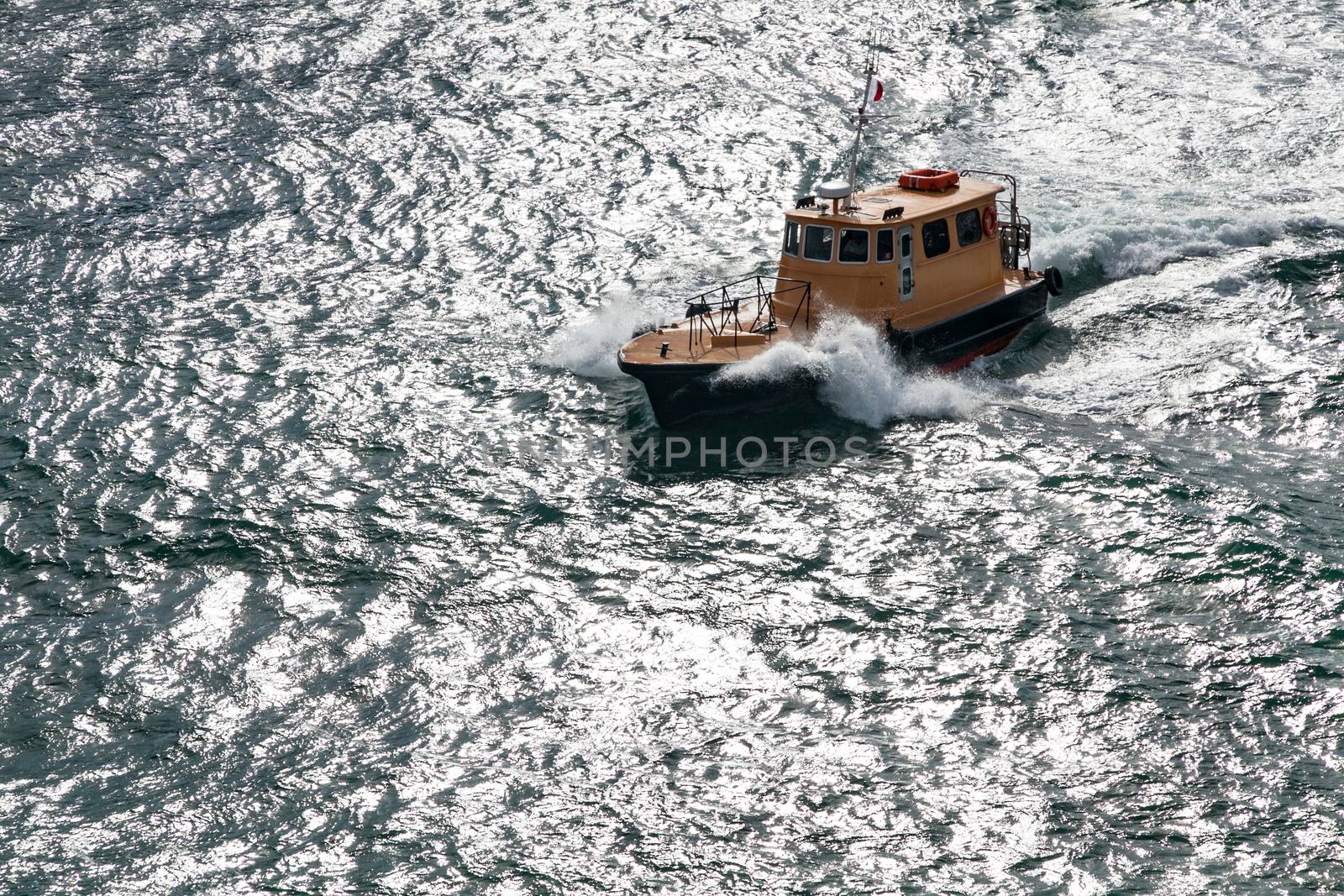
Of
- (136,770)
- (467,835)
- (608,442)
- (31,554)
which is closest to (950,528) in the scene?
(608,442)

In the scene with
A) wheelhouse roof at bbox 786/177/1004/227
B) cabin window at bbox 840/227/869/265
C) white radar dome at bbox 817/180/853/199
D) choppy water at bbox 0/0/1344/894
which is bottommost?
choppy water at bbox 0/0/1344/894

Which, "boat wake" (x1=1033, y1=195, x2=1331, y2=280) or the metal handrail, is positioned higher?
"boat wake" (x1=1033, y1=195, x2=1331, y2=280)

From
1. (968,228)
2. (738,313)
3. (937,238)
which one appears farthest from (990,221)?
(738,313)

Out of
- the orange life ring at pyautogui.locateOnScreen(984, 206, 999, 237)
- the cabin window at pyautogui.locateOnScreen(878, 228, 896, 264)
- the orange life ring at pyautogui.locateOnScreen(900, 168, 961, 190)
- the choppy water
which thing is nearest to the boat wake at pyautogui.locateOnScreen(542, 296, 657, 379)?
the choppy water

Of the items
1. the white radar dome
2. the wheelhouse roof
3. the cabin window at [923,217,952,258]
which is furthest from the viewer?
the cabin window at [923,217,952,258]

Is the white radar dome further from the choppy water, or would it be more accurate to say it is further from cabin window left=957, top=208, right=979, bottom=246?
the choppy water

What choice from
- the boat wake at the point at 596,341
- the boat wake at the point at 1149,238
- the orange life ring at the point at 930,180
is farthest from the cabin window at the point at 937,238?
the boat wake at the point at 596,341

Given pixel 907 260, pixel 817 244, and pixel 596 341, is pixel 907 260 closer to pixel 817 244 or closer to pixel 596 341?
pixel 817 244
